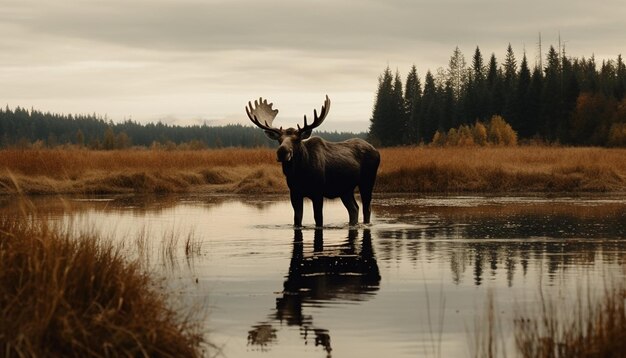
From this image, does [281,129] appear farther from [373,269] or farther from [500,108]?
[500,108]

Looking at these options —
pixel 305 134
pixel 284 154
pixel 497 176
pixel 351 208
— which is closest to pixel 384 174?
pixel 497 176

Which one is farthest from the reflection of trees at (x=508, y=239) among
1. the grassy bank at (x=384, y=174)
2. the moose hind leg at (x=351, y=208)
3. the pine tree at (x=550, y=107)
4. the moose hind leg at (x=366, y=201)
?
the pine tree at (x=550, y=107)

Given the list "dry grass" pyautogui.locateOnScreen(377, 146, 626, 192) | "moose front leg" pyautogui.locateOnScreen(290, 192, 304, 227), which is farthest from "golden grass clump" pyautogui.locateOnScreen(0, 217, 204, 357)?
"dry grass" pyautogui.locateOnScreen(377, 146, 626, 192)

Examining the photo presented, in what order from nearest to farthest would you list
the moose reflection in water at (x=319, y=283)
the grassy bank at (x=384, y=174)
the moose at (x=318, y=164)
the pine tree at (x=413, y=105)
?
the moose reflection in water at (x=319, y=283) → the moose at (x=318, y=164) → the grassy bank at (x=384, y=174) → the pine tree at (x=413, y=105)

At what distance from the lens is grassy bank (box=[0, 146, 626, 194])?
3725cm

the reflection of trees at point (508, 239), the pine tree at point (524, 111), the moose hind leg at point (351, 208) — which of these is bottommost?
the reflection of trees at point (508, 239)

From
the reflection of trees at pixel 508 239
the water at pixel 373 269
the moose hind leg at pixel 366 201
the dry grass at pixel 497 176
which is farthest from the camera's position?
the dry grass at pixel 497 176

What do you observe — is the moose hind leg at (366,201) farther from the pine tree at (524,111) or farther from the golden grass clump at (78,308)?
the pine tree at (524,111)

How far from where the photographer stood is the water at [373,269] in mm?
9594

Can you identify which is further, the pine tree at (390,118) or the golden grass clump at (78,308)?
the pine tree at (390,118)

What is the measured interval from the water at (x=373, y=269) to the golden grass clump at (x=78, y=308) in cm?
62

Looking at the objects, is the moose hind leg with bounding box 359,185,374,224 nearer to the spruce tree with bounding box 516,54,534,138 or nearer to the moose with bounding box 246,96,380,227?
the moose with bounding box 246,96,380,227

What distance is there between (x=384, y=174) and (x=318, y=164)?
667 inches

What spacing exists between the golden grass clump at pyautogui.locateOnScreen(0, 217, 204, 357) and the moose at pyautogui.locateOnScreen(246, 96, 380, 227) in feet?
37.2
